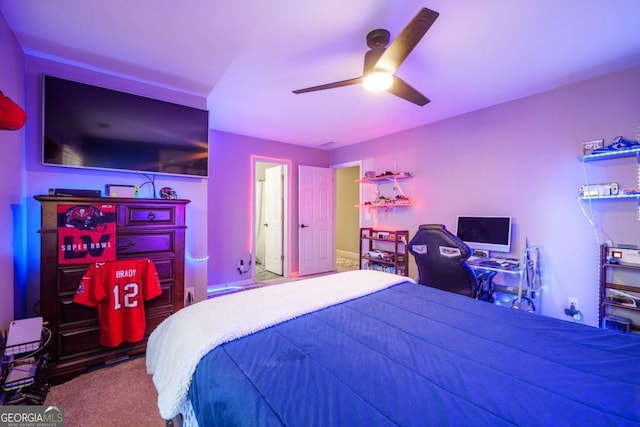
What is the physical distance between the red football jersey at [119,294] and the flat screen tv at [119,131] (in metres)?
0.92

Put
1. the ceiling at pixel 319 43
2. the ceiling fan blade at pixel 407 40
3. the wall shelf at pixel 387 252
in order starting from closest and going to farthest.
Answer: the ceiling fan blade at pixel 407 40
the ceiling at pixel 319 43
the wall shelf at pixel 387 252

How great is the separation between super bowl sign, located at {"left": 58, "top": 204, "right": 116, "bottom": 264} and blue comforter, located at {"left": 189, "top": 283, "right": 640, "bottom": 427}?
165 centimetres

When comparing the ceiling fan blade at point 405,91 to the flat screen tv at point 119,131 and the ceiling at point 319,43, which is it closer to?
the ceiling at point 319,43

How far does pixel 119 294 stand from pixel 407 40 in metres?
2.70

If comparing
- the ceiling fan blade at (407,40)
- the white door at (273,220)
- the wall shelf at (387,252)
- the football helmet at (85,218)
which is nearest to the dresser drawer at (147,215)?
the football helmet at (85,218)

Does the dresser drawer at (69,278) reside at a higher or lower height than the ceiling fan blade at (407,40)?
lower

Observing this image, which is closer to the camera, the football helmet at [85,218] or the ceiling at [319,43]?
the ceiling at [319,43]

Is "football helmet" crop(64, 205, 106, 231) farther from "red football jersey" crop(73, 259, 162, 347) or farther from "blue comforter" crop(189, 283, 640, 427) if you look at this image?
"blue comforter" crop(189, 283, 640, 427)

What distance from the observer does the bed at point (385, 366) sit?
73cm

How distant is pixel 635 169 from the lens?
2357 mm

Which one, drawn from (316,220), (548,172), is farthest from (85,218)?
(548,172)

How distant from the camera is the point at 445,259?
2.35 metres

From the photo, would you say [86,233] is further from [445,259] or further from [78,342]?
[445,259]

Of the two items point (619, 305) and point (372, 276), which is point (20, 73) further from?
point (619, 305)
